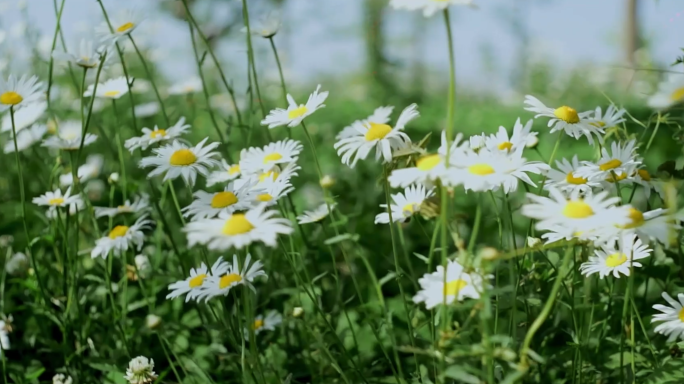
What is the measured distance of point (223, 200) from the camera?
803mm

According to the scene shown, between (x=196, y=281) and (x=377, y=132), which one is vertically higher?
(x=377, y=132)

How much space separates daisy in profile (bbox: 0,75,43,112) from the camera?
1092mm

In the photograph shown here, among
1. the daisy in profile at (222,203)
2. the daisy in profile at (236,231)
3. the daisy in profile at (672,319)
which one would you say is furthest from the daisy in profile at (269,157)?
the daisy in profile at (672,319)

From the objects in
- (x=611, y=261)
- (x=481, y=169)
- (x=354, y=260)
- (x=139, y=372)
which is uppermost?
(x=481, y=169)

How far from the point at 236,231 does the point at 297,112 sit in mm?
325

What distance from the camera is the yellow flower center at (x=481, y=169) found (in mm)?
639

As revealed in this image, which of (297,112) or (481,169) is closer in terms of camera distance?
(481,169)

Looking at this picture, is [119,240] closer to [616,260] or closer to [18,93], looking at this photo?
[18,93]

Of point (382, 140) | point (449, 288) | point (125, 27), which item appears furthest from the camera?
point (125, 27)

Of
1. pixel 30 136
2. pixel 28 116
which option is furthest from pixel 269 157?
pixel 30 136

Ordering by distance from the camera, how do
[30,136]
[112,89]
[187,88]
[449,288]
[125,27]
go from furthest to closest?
[187,88], [30,136], [112,89], [125,27], [449,288]

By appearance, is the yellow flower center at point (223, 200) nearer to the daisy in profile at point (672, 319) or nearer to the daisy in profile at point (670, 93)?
the daisy in profile at point (672, 319)

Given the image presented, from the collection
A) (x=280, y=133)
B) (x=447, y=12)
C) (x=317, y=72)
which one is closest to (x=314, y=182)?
(x=280, y=133)

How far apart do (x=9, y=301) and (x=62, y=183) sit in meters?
0.28
